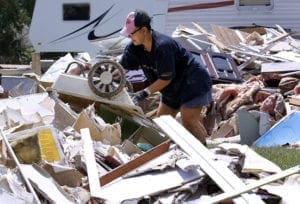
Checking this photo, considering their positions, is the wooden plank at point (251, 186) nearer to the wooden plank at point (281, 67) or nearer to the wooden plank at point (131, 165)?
the wooden plank at point (131, 165)

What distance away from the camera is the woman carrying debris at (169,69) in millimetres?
6359

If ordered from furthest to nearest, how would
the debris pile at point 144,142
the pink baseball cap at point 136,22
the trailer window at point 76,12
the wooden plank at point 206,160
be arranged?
1. the trailer window at point 76,12
2. the pink baseball cap at point 136,22
3. the debris pile at point 144,142
4. the wooden plank at point 206,160

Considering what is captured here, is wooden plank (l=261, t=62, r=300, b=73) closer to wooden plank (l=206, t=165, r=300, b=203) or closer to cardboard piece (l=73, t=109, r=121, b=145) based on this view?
cardboard piece (l=73, t=109, r=121, b=145)

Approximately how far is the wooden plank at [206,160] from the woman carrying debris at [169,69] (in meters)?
0.73

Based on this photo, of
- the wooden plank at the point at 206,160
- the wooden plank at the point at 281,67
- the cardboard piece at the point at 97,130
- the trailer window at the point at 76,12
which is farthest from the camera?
the trailer window at the point at 76,12

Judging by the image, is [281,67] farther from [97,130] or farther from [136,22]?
[136,22]

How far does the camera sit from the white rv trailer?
16.1 m

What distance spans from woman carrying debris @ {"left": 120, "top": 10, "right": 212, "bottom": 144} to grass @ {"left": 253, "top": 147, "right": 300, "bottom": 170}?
0.87 m

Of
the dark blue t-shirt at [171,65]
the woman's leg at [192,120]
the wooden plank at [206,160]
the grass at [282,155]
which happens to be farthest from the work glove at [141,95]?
the grass at [282,155]

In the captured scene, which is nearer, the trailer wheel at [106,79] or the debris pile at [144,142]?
the debris pile at [144,142]

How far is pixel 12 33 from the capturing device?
1008 inches

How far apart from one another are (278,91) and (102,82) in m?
3.73

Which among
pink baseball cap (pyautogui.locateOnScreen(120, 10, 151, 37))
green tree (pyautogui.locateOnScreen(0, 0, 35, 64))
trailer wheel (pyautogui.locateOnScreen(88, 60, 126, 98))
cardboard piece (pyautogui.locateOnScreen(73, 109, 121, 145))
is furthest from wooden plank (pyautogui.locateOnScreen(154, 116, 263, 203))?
green tree (pyautogui.locateOnScreen(0, 0, 35, 64))

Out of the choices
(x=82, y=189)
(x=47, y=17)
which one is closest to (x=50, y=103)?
(x=82, y=189)
